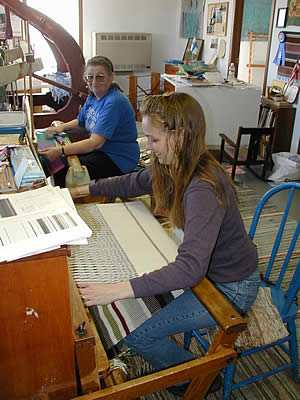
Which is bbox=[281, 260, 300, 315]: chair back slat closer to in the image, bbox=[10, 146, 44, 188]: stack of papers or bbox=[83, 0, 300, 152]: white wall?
bbox=[10, 146, 44, 188]: stack of papers

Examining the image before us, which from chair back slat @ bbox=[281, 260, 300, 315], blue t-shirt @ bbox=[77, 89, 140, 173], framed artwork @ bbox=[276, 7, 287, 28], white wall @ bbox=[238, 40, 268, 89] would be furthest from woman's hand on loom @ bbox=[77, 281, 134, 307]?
white wall @ bbox=[238, 40, 268, 89]

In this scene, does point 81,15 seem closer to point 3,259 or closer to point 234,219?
point 234,219

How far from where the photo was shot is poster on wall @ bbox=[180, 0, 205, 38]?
5.51 meters

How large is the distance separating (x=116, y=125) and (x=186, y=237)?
4.89ft

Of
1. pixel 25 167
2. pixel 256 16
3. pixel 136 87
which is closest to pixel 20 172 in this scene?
pixel 25 167

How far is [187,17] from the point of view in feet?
19.2

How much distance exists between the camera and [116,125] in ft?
7.92

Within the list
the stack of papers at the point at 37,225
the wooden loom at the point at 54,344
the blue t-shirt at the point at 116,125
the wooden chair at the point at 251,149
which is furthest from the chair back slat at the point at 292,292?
the wooden chair at the point at 251,149

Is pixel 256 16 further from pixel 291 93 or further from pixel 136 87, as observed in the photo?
pixel 291 93

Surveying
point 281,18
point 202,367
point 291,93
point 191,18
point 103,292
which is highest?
point 191,18

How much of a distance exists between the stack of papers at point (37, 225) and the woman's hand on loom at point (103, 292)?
245 mm

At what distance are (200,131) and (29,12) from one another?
7.07ft

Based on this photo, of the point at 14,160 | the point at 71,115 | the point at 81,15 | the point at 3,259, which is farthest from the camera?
the point at 81,15

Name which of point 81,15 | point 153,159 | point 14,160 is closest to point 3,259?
point 14,160
